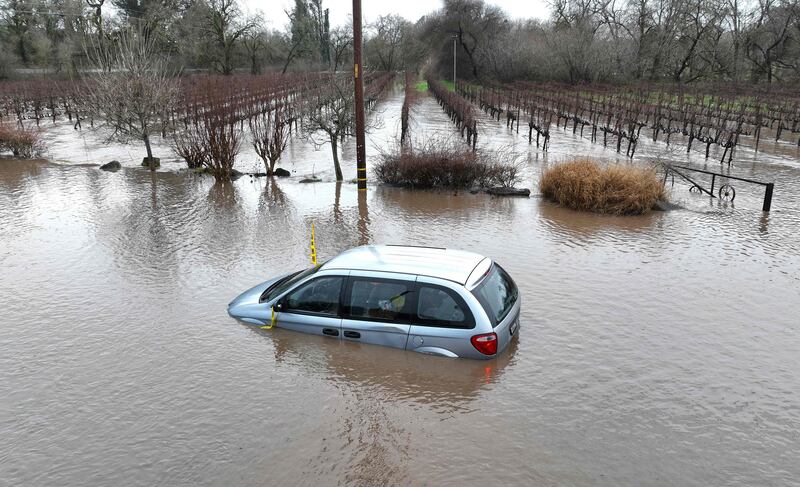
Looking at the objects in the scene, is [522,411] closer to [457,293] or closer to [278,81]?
[457,293]

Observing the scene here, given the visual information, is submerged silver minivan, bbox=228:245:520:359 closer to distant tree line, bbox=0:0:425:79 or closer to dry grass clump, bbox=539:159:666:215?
dry grass clump, bbox=539:159:666:215

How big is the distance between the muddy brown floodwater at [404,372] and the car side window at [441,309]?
0.64m

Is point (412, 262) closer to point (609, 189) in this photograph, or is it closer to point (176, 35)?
point (609, 189)

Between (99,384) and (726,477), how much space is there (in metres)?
7.37

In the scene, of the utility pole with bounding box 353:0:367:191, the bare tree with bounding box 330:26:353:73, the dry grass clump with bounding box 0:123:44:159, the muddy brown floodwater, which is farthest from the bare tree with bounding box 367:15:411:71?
the muddy brown floodwater

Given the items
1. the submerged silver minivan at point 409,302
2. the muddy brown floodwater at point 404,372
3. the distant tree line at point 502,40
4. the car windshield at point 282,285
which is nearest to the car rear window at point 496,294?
the submerged silver minivan at point 409,302

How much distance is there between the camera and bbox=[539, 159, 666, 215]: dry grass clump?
1620 cm

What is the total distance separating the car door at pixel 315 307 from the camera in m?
8.09

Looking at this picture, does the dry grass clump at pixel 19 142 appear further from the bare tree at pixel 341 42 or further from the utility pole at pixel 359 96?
the bare tree at pixel 341 42

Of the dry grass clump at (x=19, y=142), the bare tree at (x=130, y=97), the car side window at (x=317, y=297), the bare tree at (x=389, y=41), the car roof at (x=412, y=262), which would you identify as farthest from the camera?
the bare tree at (x=389, y=41)

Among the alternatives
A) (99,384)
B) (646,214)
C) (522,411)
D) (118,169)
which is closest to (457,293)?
(522,411)

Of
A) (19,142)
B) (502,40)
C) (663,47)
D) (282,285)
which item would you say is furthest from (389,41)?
(282,285)

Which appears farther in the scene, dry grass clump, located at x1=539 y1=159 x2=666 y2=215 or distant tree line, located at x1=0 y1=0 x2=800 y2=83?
distant tree line, located at x1=0 y1=0 x2=800 y2=83

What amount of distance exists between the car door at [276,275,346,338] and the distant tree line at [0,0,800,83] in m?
52.5
